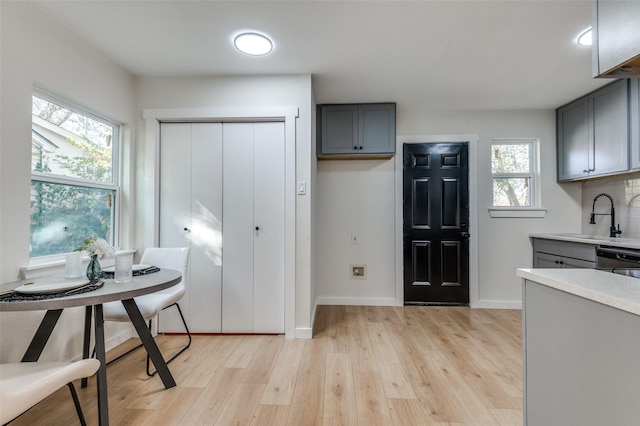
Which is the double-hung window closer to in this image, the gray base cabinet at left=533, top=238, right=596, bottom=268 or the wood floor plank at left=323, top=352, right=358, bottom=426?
the wood floor plank at left=323, top=352, right=358, bottom=426

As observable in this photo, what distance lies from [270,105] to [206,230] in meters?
1.31

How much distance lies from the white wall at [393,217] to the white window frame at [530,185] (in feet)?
0.17

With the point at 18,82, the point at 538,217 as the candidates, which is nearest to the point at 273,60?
the point at 18,82

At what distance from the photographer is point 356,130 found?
3.13m

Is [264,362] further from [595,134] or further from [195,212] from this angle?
[595,134]

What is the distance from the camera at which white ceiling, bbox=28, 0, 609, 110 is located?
Answer: 1.69 m

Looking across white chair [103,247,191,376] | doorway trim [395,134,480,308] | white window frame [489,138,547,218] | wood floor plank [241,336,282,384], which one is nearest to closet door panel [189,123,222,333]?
white chair [103,247,191,376]

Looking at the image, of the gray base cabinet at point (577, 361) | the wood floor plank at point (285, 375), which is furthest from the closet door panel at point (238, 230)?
the gray base cabinet at point (577, 361)

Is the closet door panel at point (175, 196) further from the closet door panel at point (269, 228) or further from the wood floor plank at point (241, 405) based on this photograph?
the wood floor plank at point (241, 405)

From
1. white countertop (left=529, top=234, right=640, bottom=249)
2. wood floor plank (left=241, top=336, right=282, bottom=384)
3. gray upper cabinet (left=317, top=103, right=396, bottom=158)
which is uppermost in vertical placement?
gray upper cabinet (left=317, top=103, right=396, bottom=158)

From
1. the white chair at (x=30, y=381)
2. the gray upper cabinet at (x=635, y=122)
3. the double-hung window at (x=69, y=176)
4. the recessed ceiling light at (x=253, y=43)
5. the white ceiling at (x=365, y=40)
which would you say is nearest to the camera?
the white chair at (x=30, y=381)

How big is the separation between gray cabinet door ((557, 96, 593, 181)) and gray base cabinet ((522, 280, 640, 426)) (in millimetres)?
2765

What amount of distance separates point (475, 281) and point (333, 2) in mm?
3205

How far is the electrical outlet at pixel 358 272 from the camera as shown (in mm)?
3389
